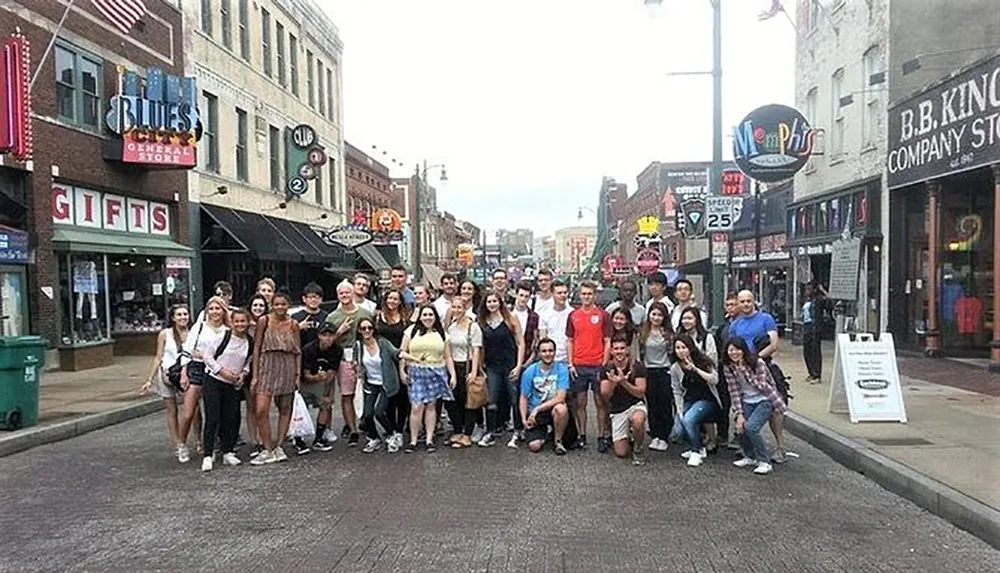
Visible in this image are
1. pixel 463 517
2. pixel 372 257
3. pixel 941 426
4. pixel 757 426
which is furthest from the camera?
pixel 372 257

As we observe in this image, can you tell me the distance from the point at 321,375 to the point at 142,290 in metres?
13.3

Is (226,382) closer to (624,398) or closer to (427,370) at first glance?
(427,370)

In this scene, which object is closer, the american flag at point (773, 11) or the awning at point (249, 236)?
the american flag at point (773, 11)

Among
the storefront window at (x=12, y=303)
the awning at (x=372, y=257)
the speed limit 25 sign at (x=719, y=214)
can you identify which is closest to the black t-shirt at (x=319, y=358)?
the speed limit 25 sign at (x=719, y=214)

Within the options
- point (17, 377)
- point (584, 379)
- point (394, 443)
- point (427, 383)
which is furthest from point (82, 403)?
point (584, 379)

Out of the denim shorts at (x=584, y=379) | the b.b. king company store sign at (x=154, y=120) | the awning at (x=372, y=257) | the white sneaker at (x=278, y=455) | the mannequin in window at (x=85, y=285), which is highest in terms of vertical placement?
the b.b. king company store sign at (x=154, y=120)

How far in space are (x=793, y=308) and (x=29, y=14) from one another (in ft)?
63.5

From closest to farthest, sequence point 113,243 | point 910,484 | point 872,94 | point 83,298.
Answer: point 910,484
point 83,298
point 113,243
point 872,94

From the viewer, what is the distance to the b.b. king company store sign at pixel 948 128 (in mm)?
13508

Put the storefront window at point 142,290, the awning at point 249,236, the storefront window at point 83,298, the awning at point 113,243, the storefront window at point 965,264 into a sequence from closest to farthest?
the storefront window at point 965,264
the awning at point 113,243
the storefront window at point 83,298
the storefront window at point 142,290
the awning at point 249,236

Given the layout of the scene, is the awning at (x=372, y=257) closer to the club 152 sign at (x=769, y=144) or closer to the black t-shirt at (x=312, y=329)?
the club 152 sign at (x=769, y=144)

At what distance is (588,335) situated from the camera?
8.64 metres

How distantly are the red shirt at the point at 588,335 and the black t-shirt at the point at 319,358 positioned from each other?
93.8 inches

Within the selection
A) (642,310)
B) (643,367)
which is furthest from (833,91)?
(643,367)
